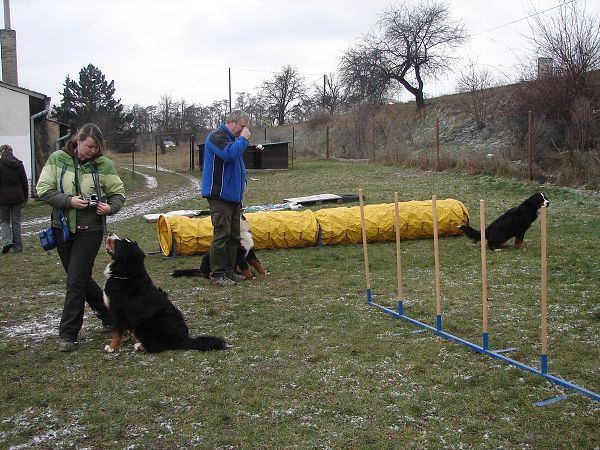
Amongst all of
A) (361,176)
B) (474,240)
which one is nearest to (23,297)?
(474,240)

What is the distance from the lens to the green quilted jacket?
15.8ft

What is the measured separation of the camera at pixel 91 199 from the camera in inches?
192

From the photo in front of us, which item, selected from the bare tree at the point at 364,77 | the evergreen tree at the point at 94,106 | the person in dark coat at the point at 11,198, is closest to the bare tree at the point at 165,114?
the evergreen tree at the point at 94,106

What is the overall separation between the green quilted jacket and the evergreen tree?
5287cm

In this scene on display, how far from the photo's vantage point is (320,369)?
14.5ft

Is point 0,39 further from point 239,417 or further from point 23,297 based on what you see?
point 239,417

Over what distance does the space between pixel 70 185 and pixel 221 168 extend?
251cm

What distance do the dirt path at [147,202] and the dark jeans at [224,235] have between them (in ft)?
24.5

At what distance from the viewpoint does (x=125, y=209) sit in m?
17.4

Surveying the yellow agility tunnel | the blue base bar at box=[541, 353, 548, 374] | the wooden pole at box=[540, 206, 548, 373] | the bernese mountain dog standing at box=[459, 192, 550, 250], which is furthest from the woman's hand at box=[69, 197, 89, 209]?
the bernese mountain dog standing at box=[459, 192, 550, 250]

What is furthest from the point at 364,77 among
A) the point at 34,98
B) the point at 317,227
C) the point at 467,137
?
the point at 317,227

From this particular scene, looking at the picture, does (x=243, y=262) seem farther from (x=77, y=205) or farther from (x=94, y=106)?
(x=94, y=106)

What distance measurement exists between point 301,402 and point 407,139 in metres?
31.4

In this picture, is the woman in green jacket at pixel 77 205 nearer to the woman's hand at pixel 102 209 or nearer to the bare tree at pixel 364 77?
the woman's hand at pixel 102 209
